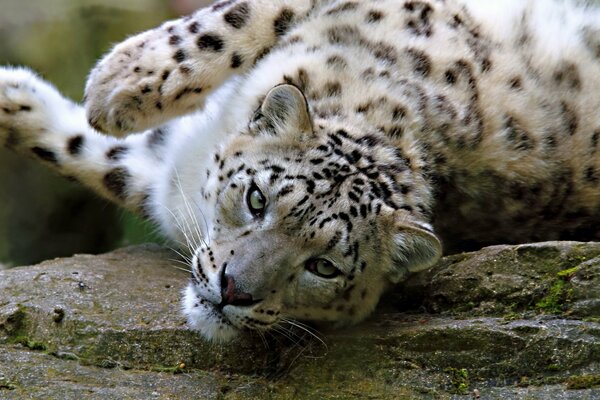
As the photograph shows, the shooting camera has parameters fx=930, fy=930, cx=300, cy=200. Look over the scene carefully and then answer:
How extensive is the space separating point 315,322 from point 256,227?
45cm

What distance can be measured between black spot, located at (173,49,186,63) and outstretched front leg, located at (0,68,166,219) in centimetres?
70

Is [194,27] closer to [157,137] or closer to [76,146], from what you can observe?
[157,137]

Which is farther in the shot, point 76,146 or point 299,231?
point 76,146

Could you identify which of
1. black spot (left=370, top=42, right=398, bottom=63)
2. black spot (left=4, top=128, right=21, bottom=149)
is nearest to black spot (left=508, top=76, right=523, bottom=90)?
black spot (left=370, top=42, right=398, bottom=63)

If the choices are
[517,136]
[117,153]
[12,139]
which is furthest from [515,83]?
[12,139]

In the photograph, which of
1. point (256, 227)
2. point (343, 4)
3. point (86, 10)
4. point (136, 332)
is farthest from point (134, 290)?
point (86, 10)

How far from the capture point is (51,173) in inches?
212

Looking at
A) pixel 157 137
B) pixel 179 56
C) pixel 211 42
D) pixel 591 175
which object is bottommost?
pixel 157 137

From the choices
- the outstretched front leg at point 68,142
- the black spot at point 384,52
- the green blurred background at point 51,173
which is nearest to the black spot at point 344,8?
the black spot at point 384,52

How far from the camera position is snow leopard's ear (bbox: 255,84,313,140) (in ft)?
11.1

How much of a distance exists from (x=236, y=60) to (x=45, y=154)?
4.22 ft

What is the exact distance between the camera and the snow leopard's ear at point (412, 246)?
3268mm

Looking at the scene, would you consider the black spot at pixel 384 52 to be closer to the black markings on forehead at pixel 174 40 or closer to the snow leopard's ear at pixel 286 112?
the snow leopard's ear at pixel 286 112

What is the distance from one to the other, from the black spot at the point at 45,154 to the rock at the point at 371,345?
116cm
